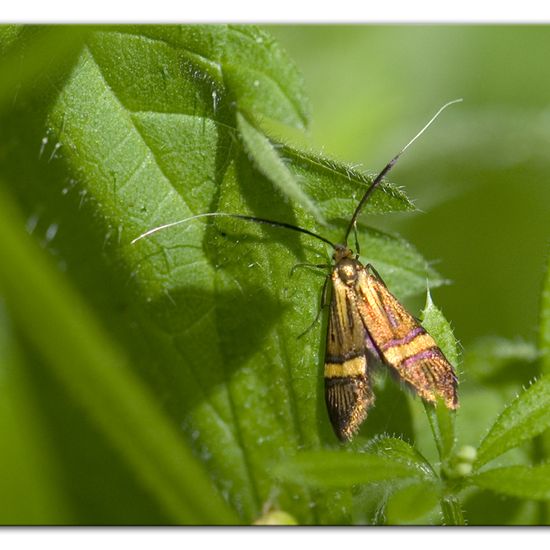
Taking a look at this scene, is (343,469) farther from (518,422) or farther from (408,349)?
(408,349)

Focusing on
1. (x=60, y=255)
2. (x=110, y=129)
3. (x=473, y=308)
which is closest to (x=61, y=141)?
(x=110, y=129)

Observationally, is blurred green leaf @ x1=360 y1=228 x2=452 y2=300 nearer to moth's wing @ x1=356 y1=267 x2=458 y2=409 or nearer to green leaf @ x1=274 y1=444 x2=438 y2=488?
moth's wing @ x1=356 y1=267 x2=458 y2=409

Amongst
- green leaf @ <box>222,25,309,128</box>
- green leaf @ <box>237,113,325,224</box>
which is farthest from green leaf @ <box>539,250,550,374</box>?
green leaf @ <box>222,25,309,128</box>

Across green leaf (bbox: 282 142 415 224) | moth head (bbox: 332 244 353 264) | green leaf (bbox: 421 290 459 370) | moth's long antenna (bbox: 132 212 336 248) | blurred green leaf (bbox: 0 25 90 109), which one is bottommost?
green leaf (bbox: 421 290 459 370)

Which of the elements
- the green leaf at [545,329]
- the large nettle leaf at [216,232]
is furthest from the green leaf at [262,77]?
the green leaf at [545,329]

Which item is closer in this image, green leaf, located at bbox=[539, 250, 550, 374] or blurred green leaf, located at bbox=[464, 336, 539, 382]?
green leaf, located at bbox=[539, 250, 550, 374]

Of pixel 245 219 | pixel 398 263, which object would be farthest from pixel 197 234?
pixel 398 263
